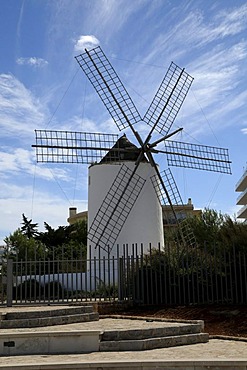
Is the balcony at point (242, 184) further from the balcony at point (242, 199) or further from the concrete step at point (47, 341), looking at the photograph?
the concrete step at point (47, 341)

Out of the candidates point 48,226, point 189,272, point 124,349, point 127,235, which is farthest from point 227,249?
point 48,226

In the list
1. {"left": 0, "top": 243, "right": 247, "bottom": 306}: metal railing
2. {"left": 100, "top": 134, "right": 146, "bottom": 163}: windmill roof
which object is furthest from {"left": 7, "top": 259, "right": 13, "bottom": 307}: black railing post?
{"left": 100, "top": 134, "right": 146, "bottom": 163}: windmill roof

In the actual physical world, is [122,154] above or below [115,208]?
above

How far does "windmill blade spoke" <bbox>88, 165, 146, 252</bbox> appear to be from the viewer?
22.4m

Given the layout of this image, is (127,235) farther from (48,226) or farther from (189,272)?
(48,226)

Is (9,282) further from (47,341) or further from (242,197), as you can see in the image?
(242,197)

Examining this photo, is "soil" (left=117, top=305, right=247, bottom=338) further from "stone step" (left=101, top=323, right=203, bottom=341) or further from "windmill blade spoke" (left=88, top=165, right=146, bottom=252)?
"windmill blade spoke" (left=88, top=165, right=146, bottom=252)

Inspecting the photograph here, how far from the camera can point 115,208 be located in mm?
22031

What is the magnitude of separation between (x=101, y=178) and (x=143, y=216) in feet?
8.42

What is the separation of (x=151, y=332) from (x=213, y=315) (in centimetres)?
381

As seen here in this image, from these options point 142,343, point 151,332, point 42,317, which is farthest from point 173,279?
point 142,343

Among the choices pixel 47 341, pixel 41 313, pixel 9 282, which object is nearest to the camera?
pixel 47 341

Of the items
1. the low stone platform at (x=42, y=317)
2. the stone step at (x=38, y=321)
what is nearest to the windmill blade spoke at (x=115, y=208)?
the low stone platform at (x=42, y=317)

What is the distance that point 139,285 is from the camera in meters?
14.8
